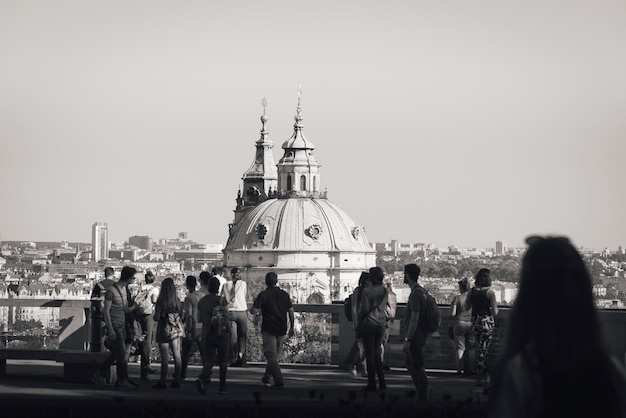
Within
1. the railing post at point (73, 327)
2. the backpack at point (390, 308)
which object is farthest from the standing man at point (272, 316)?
the railing post at point (73, 327)

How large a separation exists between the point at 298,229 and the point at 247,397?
12124cm

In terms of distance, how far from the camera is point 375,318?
15617 millimetres

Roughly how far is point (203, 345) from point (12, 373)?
2690 millimetres

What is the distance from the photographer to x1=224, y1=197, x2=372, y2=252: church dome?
133875 mm

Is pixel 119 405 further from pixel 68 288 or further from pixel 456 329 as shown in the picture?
pixel 68 288

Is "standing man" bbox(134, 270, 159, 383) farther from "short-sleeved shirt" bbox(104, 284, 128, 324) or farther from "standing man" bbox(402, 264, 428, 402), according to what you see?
"standing man" bbox(402, 264, 428, 402)

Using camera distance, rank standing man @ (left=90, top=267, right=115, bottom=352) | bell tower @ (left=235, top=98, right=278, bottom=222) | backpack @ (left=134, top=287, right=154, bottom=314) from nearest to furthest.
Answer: standing man @ (left=90, top=267, right=115, bottom=352) < backpack @ (left=134, top=287, right=154, bottom=314) < bell tower @ (left=235, top=98, right=278, bottom=222)

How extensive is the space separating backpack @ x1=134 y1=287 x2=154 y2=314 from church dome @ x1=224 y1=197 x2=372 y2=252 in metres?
116

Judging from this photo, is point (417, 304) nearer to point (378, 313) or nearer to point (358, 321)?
point (378, 313)

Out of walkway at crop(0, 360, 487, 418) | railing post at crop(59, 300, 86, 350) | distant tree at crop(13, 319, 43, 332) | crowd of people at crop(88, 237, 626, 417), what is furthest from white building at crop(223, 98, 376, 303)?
crowd of people at crop(88, 237, 626, 417)

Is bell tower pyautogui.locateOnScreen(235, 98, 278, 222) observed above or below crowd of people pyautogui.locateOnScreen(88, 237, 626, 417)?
above

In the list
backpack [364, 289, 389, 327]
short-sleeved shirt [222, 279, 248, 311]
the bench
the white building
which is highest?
the white building

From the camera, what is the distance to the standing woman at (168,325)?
50.7ft

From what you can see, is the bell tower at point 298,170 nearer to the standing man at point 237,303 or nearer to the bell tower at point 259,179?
the bell tower at point 259,179
